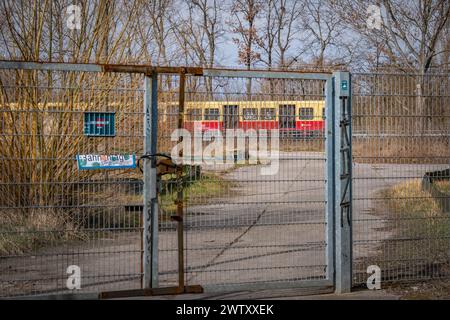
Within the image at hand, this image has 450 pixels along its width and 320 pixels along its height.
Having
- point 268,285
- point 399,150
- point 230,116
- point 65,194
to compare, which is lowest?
point 268,285

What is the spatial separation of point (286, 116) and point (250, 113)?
391 millimetres

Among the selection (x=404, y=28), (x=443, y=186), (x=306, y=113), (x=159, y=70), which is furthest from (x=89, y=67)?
(x=404, y=28)

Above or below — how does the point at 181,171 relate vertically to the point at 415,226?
above

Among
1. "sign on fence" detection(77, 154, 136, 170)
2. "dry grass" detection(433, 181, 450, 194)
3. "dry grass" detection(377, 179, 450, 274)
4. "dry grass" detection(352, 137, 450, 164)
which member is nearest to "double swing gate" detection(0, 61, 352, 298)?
"sign on fence" detection(77, 154, 136, 170)

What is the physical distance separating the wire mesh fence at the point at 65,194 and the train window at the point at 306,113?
1733mm

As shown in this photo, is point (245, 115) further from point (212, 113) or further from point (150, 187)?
point (150, 187)

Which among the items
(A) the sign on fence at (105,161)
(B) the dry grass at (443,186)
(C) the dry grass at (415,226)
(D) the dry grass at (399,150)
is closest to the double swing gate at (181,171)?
(A) the sign on fence at (105,161)

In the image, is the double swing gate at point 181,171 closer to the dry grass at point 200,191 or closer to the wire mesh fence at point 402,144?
the dry grass at point 200,191

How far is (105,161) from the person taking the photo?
6.26 metres

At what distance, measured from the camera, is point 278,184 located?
6.69 metres

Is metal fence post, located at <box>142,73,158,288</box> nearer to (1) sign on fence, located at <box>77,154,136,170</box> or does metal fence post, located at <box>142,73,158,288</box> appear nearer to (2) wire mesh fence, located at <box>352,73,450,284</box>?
(1) sign on fence, located at <box>77,154,136,170</box>

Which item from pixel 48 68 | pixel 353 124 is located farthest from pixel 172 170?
pixel 353 124
